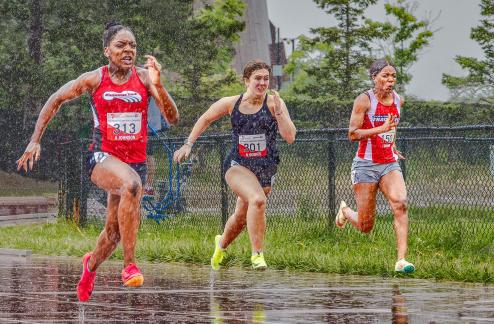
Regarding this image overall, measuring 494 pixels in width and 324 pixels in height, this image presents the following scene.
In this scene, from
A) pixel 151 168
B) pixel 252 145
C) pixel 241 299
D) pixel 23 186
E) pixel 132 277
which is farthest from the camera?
pixel 23 186

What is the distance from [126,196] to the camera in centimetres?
950

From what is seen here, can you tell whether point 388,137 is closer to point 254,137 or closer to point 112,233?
point 254,137

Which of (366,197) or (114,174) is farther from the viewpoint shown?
(366,197)

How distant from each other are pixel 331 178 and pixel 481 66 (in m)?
29.1

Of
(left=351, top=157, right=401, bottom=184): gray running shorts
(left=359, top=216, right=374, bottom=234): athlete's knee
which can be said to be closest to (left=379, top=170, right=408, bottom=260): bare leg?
(left=351, top=157, right=401, bottom=184): gray running shorts

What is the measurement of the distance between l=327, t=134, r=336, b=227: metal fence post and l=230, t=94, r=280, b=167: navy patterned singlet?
4.06 metres

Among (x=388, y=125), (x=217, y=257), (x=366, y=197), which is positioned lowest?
(x=217, y=257)

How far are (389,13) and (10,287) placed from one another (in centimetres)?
4381

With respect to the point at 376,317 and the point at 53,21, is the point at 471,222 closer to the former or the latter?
the point at 376,317

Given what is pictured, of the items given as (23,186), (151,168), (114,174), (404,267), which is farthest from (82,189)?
(23,186)

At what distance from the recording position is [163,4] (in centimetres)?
4488


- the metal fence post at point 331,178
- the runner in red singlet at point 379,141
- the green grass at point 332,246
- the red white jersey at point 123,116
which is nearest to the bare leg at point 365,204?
the runner in red singlet at point 379,141

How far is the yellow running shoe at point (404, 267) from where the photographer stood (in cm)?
1158

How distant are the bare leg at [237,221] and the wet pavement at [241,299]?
390mm
